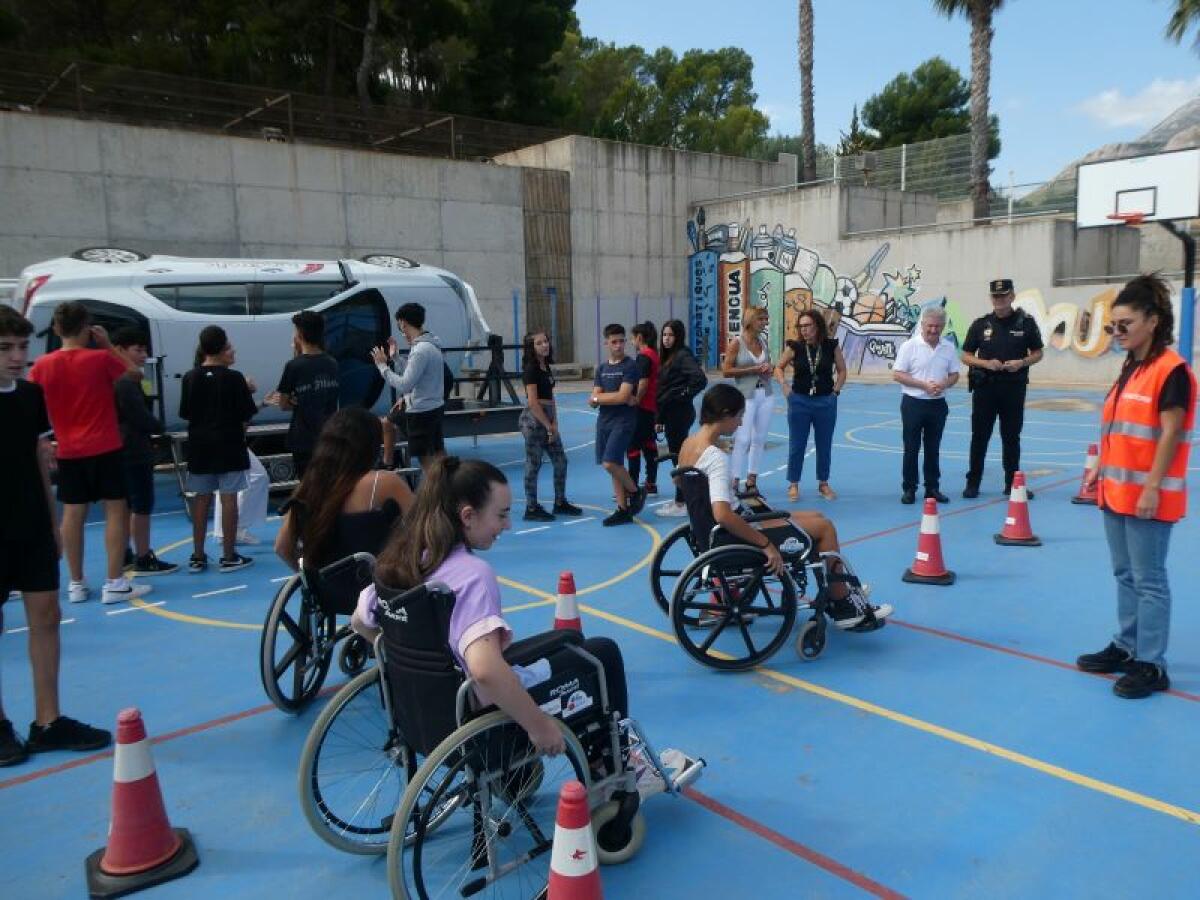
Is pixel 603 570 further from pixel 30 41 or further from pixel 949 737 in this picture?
pixel 30 41

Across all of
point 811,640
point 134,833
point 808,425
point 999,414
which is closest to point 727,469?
point 811,640

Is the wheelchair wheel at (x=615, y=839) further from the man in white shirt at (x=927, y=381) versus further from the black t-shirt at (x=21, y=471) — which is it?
the man in white shirt at (x=927, y=381)

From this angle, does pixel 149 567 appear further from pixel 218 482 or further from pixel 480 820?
pixel 480 820

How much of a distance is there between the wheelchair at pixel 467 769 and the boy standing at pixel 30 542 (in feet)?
A: 4.44

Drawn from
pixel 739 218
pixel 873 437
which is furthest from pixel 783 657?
pixel 739 218

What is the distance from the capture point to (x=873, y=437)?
12.0m

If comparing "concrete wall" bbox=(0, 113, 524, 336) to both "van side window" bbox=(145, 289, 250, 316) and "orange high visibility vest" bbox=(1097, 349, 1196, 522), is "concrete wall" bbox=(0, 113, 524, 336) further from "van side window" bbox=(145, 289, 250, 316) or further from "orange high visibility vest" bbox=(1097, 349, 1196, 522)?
"orange high visibility vest" bbox=(1097, 349, 1196, 522)

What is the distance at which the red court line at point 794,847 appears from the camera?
263 centimetres

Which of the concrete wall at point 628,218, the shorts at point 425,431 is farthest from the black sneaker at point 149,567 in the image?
the concrete wall at point 628,218

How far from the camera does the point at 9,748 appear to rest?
3.52 metres

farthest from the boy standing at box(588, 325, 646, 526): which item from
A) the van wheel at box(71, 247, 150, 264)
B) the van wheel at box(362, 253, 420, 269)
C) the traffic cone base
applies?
the van wheel at box(71, 247, 150, 264)

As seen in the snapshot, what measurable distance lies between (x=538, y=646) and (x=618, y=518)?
16.2 ft

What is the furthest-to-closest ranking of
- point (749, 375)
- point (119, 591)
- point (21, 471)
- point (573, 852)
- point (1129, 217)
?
point (1129, 217), point (749, 375), point (119, 591), point (21, 471), point (573, 852)

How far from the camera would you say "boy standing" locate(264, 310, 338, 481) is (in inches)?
250
